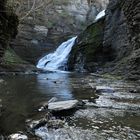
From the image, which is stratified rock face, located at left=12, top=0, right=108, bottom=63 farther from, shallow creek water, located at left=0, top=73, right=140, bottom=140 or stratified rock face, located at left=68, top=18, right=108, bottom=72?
shallow creek water, located at left=0, top=73, right=140, bottom=140

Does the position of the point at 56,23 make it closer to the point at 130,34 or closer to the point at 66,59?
the point at 66,59

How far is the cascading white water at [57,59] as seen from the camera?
37.4 m

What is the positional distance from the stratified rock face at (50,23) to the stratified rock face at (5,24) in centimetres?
2832

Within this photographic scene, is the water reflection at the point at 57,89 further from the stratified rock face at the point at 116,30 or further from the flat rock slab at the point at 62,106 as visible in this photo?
the stratified rock face at the point at 116,30

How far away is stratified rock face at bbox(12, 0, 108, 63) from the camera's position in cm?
4412

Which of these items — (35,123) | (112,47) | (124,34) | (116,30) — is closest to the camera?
(35,123)

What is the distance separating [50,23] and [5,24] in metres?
42.2

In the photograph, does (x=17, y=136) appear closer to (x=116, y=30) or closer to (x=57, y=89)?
(x=57, y=89)

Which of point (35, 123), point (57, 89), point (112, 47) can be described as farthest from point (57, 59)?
point (35, 123)

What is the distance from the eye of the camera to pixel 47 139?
6.52 m

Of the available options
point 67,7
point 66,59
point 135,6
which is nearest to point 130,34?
point 135,6

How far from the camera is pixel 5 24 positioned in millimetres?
10117

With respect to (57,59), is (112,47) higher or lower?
higher

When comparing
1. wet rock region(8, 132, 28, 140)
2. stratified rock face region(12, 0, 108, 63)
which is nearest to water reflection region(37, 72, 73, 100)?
wet rock region(8, 132, 28, 140)
